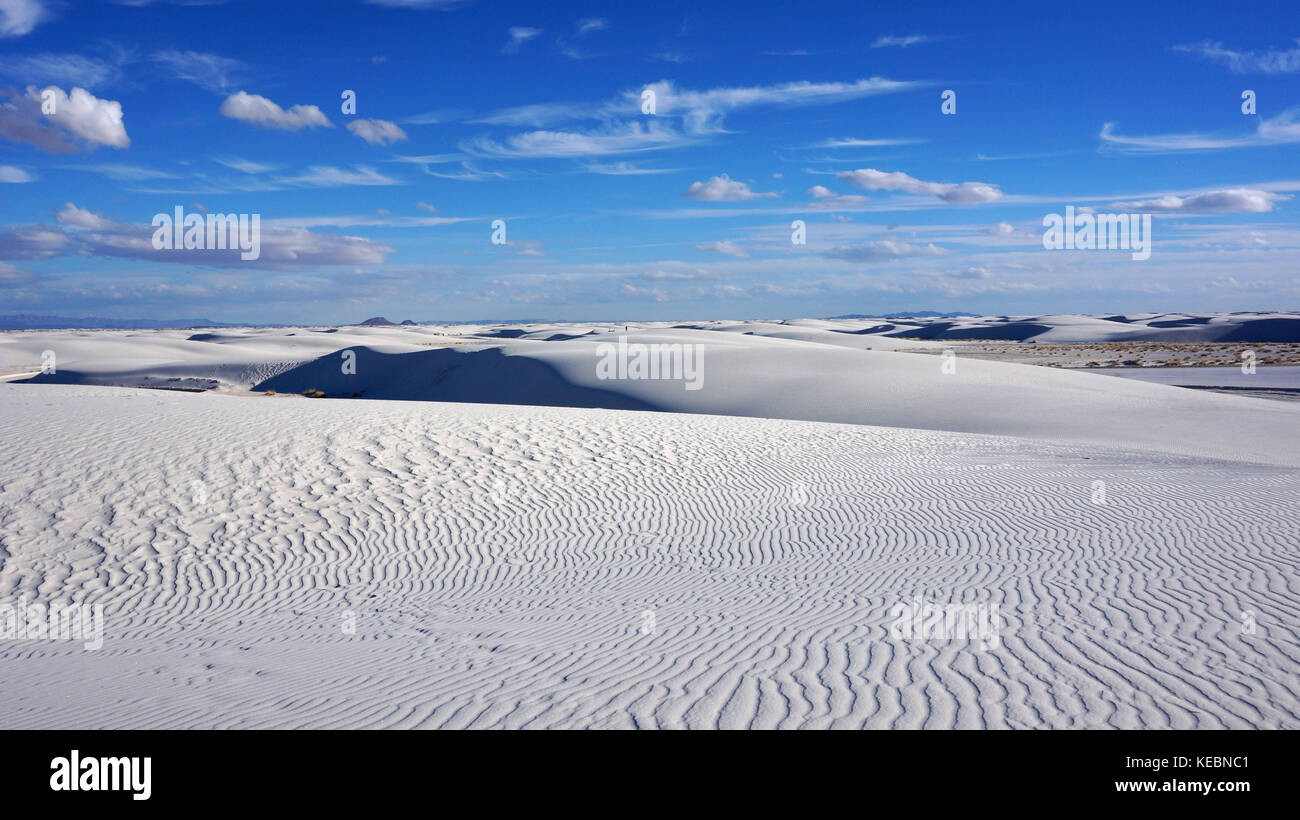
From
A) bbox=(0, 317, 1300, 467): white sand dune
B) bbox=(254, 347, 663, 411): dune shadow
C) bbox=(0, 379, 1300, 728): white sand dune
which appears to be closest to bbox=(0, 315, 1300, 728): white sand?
bbox=(0, 379, 1300, 728): white sand dune

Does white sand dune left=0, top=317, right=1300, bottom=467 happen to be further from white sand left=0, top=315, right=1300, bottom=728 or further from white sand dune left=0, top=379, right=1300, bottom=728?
white sand dune left=0, top=379, right=1300, bottom=728

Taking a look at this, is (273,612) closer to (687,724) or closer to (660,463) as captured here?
(687,724)

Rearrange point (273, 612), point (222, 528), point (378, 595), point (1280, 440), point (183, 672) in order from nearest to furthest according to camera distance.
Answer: point (183, 672) → point (273, 612) → point (378, 595) → point (222, 528) → point (1280, 440)

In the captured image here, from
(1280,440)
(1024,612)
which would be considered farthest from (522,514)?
(1280,440)

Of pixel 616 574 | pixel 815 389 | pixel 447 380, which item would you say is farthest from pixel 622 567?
pixel 447 380

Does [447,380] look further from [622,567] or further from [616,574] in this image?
[616,574]

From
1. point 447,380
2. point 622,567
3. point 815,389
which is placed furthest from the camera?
point 447,380

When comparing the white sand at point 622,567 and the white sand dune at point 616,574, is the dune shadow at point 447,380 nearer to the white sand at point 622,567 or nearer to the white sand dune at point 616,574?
the white sand at point 622,567

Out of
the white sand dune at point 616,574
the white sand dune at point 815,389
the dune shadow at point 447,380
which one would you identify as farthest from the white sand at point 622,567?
the dune shadow at point 447,380
